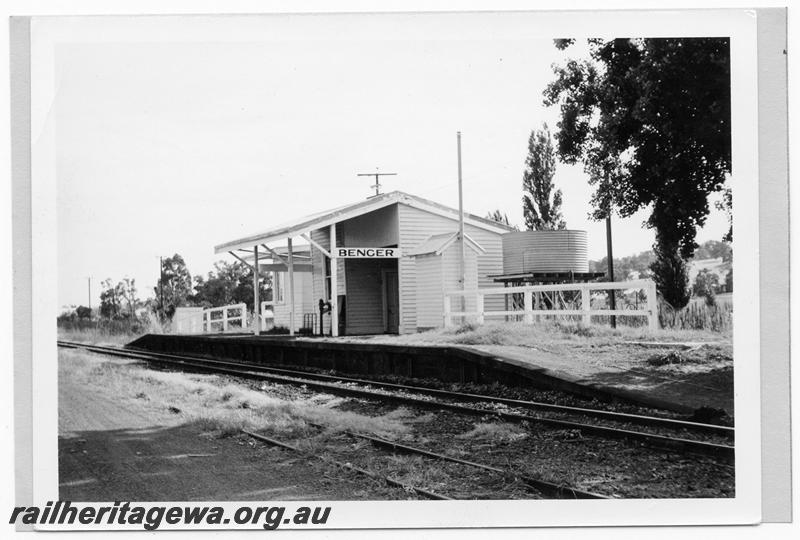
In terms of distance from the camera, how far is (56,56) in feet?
23.1

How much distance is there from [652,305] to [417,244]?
725 centimetres

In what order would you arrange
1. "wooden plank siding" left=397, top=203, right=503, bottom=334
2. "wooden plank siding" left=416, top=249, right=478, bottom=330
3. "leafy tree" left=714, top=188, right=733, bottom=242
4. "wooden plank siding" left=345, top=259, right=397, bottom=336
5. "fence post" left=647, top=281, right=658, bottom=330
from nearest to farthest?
"leafy tree" left=714, top=188, right=733, bottom=242 → "fence post" left=647, top=281, right=658, bottom=330 → "wooden plank siding" left=416, top=249, right=478, bottom=330 → "wooden plank siding" left=397, top=203, right=503, bottom=334 → "wooden plank siding" left=345, top=259, right=397, bottom=336

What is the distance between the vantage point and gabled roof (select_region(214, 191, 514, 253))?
1823 cm

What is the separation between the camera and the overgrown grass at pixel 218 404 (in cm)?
917

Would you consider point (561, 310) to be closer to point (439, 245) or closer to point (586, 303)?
point (586, 303)

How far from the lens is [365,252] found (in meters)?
18.6

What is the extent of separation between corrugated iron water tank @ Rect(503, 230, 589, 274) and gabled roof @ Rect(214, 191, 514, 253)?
16.3 inches

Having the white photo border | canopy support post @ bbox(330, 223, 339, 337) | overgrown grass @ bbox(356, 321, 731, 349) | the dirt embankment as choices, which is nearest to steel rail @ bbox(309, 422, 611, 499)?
the white photo border

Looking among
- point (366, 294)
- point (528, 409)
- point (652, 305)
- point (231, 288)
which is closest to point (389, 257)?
point (366, 294)

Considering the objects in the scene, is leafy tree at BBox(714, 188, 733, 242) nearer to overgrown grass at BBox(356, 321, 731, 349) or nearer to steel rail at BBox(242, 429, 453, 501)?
overgrown grass at BBox(356, 321, 731, 349)

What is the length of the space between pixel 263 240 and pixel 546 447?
12009 mm

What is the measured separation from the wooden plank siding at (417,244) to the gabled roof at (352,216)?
0.18 m

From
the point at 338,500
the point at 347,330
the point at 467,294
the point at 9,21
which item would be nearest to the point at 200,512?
the point at 338,500

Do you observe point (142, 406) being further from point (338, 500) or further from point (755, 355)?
point (755, 355)
